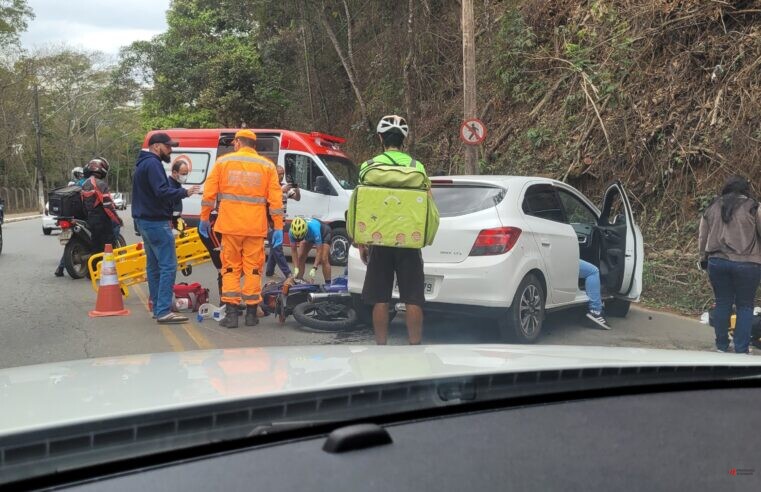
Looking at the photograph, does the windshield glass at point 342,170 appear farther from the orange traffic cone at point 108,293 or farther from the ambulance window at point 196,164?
the orange traffic cone at point 108,293

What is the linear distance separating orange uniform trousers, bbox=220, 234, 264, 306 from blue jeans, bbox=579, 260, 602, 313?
363 centimetres

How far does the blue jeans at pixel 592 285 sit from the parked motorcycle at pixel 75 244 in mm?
7891

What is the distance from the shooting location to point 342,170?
1468 cm

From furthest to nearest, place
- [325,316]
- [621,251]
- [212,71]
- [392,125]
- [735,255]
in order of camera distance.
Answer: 1. [212,71]
2. [621,251]
3. [325,316]
4. [735,255]
5. [392,125]

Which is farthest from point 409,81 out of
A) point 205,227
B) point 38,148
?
point 38,148

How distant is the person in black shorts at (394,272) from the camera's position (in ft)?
18.0

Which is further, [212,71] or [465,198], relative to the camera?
[212,71]

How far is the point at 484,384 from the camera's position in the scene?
201cm

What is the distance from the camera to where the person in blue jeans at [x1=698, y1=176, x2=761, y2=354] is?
6.33 m

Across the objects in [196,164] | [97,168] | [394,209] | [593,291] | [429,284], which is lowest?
[593,291]

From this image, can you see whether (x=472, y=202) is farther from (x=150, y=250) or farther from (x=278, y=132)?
(x=278, y=132)

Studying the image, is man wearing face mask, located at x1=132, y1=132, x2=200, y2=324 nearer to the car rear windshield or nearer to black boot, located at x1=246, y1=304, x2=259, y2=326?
black boot, located at x1=246, y1=304, x2=259, y2=326

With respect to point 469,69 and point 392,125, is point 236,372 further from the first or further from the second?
point 469,69

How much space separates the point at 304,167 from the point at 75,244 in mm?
4802
